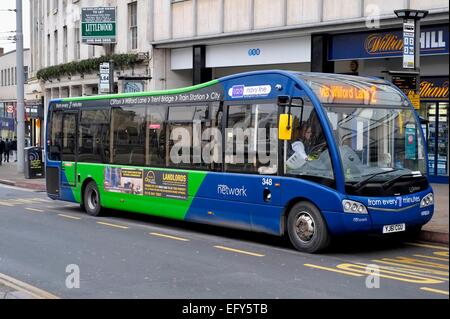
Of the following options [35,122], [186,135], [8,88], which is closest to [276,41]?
[186,135]

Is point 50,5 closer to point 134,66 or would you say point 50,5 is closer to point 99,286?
point 134,66

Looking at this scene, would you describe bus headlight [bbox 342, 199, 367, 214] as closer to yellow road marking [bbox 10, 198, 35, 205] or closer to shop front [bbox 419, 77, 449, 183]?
shop front [bbox 419, 77, 449, 183]

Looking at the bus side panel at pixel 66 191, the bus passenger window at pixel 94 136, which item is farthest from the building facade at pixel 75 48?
the bus passenger window at pixel 94 136

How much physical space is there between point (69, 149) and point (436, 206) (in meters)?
8.69

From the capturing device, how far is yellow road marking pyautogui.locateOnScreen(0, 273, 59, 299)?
705 cm

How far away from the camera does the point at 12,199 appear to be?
19547 mm

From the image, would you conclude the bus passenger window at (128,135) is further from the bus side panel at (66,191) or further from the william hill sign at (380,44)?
the william hill sign at (380,44)

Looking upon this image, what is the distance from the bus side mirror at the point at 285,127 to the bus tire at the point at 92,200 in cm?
645

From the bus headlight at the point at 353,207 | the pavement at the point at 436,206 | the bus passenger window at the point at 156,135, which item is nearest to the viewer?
the bus headlight at the point at 353,207

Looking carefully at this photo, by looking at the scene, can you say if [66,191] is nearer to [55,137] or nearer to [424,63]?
[55,137]

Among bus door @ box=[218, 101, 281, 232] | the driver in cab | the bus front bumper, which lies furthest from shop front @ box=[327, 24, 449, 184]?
the driver in cab

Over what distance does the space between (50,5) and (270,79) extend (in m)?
33.8

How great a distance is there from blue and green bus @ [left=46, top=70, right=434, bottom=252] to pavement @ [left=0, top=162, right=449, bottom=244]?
1.64 ft

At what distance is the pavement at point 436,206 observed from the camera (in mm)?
10969
